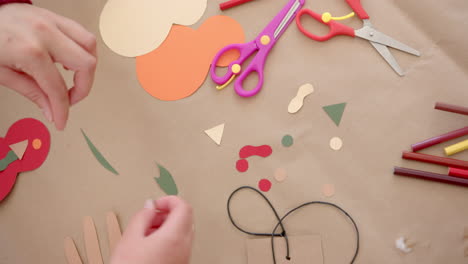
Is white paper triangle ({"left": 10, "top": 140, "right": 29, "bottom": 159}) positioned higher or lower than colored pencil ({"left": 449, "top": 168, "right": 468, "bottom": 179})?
lower

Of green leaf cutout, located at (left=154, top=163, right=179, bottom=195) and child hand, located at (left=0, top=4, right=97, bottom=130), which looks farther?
green leaf cutout, located at (left=154, top=163, right=179, bottom=195)

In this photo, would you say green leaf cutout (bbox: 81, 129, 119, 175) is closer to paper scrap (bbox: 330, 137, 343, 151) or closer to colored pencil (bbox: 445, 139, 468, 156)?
paper scrap (bbox: 330, 137, 343, 151)

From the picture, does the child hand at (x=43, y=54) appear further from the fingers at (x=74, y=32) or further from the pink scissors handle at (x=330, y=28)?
the pink scissors handle at (x=330, y=28)

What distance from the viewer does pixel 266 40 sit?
2.16ft

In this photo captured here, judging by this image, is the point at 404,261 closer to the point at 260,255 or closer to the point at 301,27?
the point at 260,255

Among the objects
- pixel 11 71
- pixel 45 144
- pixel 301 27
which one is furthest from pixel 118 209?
pixel 301 27

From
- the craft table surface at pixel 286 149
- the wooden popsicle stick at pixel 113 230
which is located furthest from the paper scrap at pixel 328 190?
the wooden popsicle stick at pixel 113 230

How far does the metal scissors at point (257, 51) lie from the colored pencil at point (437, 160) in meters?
0.26

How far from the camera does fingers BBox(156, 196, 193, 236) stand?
1.45 feet

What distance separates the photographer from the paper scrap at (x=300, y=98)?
0.65 metres

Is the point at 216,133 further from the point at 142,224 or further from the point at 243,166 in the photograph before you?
the point at 142,224

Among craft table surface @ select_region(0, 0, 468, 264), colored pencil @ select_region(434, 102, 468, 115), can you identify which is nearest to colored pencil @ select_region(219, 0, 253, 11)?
craft table surface @ select_region(0, 0, 468, 264)

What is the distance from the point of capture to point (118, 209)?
652 mm

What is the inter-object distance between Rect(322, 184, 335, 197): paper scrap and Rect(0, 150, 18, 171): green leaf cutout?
519 mm
